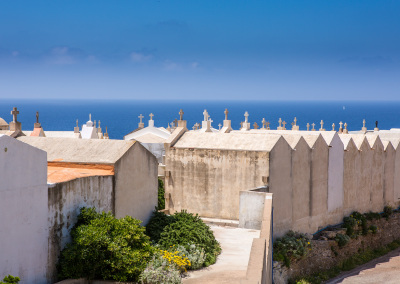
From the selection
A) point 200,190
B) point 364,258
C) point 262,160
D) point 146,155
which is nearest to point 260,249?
point 146,155

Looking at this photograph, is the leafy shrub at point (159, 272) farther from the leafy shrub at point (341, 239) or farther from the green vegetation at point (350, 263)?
the leafy shrub at point (341, 239)

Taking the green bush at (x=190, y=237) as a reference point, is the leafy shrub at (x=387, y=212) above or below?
below

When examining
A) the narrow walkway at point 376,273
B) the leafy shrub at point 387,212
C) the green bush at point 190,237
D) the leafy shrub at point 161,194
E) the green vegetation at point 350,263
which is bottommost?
the narrow walkway at point 376,273

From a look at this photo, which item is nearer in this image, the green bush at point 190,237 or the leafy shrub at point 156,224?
the green bush at point 190,237

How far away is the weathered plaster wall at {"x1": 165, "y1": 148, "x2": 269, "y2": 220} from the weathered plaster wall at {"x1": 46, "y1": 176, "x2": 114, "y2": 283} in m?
8.93

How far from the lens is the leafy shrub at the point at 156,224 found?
689 inches

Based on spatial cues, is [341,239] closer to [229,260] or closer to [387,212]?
[387,212]

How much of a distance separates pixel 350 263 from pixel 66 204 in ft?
63.5

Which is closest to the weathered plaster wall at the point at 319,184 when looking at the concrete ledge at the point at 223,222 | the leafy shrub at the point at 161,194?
the concrete ledge at the point at 223,222

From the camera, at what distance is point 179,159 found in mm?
24844

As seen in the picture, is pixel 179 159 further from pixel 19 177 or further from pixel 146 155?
pixel 19 177

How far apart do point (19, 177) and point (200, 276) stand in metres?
5.71

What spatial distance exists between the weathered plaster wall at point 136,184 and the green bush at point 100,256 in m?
2.79

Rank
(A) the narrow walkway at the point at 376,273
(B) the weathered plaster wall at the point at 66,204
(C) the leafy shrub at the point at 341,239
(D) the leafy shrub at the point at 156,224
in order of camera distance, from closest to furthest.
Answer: (B) the weathered plaster wall at the point at 66,204 < (D) the leafy shrub at the point at 156,224 < (A) the narrow walkway at the point at 376,273 < (C) the leafy shrub at the point at 341,239
